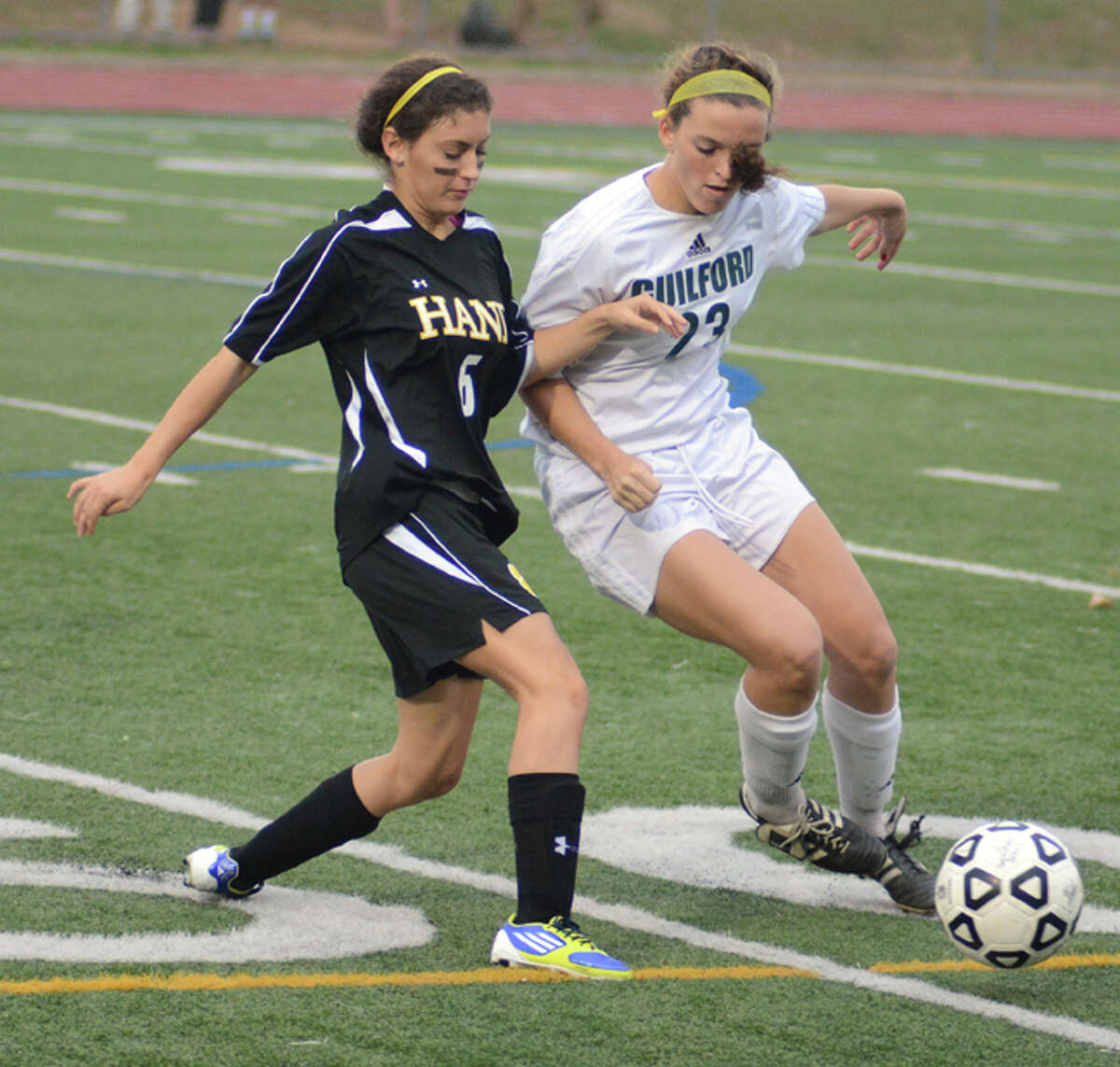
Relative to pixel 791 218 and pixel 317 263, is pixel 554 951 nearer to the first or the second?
pixel 317 263

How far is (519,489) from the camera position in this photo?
949 cm

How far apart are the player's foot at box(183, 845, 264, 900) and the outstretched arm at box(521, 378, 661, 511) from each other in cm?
124

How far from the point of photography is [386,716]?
617cm

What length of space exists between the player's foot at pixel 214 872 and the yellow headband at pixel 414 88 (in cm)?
173

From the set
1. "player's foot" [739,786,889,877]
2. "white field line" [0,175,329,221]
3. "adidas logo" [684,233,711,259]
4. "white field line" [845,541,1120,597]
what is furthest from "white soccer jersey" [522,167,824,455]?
"white field line" [0,175,329,221]

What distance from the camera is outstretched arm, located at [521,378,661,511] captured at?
451cm

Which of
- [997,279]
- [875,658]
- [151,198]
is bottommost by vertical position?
[875,658]

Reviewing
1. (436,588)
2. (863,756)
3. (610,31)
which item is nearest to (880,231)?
(863,756)

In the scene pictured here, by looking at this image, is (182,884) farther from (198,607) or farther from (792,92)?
(792,92)

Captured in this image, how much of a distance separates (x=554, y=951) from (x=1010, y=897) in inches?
39.4

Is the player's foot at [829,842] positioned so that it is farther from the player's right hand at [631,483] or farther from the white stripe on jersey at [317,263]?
the white stripe on jersey at [317,263]

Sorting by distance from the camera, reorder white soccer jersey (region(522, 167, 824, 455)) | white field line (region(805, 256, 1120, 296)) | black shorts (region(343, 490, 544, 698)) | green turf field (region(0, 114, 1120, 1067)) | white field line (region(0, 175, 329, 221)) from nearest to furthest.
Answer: green turf field (region(0, 114, 1120, 1067)) < black shorts (region(343, 490, 544, 698)) < white soccer jersey (region(522, 167, 824, 455)) < white field line (region(805, 256, 1120, 296)) < white field line (region(0, 175, 329, 221))

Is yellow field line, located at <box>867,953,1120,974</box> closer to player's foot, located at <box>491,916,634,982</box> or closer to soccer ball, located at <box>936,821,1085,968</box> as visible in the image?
soccer ball, located at <box>936,821,1085,968</box>

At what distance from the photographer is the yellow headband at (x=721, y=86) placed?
183 inches
